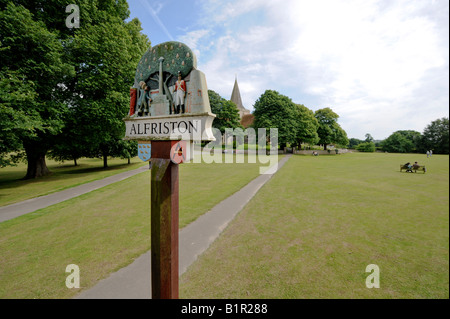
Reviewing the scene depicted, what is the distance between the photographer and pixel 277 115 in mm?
43188

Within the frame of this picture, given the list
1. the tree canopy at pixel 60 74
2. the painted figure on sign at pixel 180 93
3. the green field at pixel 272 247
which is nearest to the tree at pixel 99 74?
the tree canopy at pixel 60 74

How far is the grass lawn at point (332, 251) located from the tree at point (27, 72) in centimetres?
1223

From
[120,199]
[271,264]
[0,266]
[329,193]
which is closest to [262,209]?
[271,264]

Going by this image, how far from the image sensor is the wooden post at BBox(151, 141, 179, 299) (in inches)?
114

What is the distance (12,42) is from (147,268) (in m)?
14.5

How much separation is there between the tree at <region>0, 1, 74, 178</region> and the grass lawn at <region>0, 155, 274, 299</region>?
5104 mm

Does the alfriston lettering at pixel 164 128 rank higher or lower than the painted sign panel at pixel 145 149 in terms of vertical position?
higher

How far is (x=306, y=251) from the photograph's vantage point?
18.6 ft

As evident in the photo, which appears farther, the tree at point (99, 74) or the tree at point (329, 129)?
the tree at point (329, 129)

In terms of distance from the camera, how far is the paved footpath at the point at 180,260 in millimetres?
4004

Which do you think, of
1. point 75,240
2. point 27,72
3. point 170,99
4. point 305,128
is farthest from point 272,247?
point 305,128

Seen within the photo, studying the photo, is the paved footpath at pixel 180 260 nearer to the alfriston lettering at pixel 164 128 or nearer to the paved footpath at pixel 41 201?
the alfriston lettering at pixel 164 128

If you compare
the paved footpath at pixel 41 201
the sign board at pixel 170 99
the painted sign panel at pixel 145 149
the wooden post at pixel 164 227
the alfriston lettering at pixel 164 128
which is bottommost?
the paved footpath at pixel 41 201
